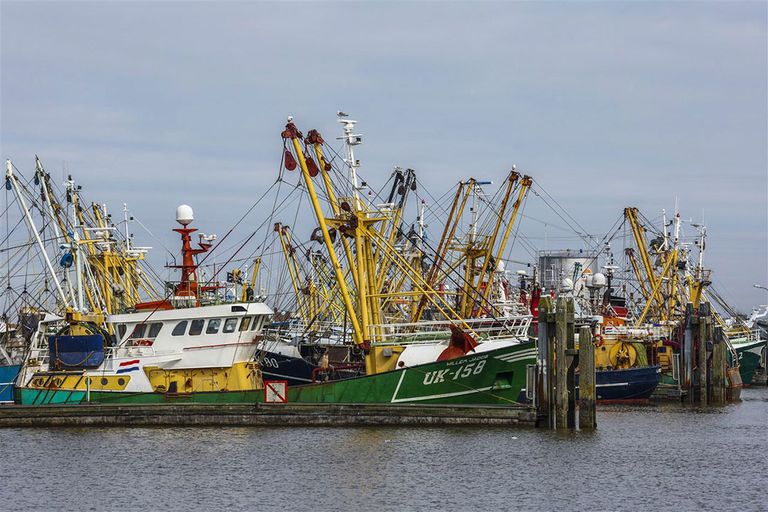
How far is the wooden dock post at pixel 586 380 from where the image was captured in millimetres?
43531

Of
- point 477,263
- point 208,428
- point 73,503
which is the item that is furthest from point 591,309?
point 73,503

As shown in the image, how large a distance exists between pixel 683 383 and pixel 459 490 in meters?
36.6

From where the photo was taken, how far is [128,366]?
48.1 meters

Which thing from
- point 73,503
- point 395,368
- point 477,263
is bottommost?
point 73,503

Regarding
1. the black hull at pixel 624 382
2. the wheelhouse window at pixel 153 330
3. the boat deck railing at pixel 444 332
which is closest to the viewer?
the wheelhouse window at pixel 153 330

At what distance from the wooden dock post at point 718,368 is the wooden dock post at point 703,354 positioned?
18.8 inches

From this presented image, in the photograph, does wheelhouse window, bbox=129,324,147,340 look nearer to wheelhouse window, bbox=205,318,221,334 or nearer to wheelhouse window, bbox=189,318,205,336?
wheelhouse window, bbox=189,318,205,336

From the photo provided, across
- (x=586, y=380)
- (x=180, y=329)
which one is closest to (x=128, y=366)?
(x=180, y=329)

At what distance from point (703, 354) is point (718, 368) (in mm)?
1232

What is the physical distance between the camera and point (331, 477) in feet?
120

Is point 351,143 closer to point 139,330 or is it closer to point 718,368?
point 139,330

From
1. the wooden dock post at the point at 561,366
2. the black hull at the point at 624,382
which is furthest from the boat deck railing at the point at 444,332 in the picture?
the black hull at the point at 624,382

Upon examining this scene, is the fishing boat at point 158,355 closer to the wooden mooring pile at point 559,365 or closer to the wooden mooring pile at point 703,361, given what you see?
the wooden mooring pile at point 559,365

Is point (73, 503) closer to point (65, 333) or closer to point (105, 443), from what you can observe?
point (105, 443)
